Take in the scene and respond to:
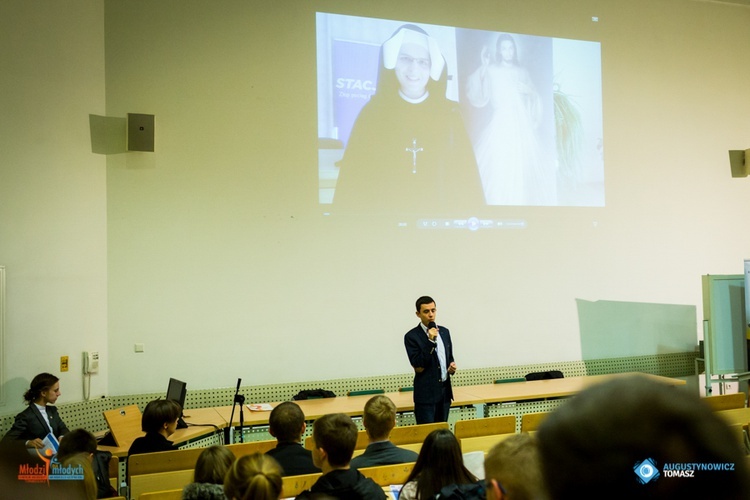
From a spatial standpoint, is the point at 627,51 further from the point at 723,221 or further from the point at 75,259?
the point at 75,259

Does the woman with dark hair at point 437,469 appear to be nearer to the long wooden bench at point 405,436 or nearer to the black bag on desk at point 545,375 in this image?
the long wooden bench at point 405,436

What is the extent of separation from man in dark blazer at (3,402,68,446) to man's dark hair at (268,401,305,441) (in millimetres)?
2340

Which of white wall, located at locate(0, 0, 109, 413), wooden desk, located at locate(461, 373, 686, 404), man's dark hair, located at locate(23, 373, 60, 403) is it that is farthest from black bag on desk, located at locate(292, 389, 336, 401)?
man's dark hair, located at locate(23, 373, 60, 403)

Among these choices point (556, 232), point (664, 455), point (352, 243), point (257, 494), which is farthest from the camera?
point (556, 232)

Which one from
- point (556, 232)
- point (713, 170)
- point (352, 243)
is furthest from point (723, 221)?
point (352, 243)

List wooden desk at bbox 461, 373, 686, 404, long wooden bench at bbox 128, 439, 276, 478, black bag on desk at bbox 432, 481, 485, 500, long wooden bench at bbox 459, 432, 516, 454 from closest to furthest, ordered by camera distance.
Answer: black bag on desk at bbox 432, 481, 485, 500 → long wooden bench at bbox 128, 439, 276, 478 → long wooden bench at bbox 459, 432, 516, 454 → wooden desk at bbox 461, 373, 686, 404

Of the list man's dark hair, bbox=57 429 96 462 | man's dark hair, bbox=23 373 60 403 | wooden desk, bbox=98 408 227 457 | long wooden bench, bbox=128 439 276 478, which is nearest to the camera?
man's dark hair, bbox=57 429 96 462

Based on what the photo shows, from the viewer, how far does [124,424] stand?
17.1 feet

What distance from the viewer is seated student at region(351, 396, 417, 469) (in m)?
3.51

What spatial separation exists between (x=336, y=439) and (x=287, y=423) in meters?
0.89

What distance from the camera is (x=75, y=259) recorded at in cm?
583

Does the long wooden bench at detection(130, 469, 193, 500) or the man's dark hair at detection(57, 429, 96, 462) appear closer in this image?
the man's dark hair at detection(57, 429, 96, 462)

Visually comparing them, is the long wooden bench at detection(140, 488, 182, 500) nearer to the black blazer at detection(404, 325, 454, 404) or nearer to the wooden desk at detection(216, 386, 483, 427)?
the wooden desk at detection(216, 386, 483, 427)

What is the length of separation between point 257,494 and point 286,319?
15.0 feet
